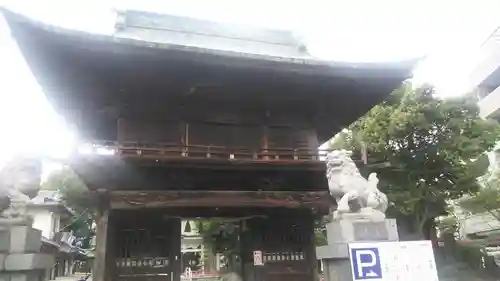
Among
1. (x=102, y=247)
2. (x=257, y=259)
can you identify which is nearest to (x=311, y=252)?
(x=257, y=259)

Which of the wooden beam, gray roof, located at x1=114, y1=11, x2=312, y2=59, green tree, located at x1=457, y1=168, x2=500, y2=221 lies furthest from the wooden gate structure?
green tree, located at x1=457, y1=168, x2=500, y2=221

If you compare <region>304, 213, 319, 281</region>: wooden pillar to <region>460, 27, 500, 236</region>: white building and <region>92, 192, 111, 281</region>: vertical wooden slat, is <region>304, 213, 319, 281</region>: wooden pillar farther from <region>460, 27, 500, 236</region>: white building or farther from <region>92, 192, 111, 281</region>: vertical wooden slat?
<region>460, 27, 500, 236</region>: white building

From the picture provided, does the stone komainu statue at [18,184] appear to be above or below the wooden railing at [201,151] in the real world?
below

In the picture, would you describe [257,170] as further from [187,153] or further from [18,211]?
[18,211]

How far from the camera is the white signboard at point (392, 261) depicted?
5.36 metres

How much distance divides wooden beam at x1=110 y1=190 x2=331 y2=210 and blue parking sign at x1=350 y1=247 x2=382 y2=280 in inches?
127

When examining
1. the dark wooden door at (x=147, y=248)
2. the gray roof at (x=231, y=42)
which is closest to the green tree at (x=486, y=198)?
the gray roof at (x=231, y=42)

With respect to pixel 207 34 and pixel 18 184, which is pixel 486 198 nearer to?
pixel 207 34

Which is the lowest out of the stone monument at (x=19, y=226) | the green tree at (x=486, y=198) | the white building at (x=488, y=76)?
the stone monument at (x=19, y=226)

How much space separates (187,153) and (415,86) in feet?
28.0

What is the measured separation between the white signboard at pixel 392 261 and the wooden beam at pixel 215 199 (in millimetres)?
3240

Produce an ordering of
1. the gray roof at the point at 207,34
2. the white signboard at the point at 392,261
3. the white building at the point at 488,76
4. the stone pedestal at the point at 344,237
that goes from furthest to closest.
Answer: the white building at the point at 488,76, the gray roof at the point at 207,34, the stone pedestal at the point at 344,237, the white signboard at the point at 392,261

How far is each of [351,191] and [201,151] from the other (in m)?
3.80

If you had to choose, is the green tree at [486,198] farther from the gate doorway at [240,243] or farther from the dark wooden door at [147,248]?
the dark wooden door at [147,248]
